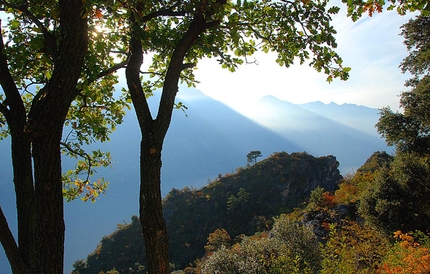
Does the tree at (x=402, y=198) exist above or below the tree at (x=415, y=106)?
below

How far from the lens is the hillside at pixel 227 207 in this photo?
51.0m

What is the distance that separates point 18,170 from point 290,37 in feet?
12.1

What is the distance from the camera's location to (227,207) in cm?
6009

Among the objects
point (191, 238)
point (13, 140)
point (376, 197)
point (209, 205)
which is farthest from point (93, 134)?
point (209, 205)

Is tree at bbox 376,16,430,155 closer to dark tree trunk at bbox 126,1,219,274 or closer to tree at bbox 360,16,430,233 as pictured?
tree at bbox 360,16,430,233

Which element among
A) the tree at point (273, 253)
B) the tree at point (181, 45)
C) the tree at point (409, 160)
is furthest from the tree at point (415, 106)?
the tree at point (181, 45)

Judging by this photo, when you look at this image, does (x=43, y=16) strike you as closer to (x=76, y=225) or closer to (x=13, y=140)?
(x=13, y=140)

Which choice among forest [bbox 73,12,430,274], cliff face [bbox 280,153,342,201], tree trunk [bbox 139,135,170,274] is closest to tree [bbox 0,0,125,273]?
tree trunk [bbox 139,135,170,274]

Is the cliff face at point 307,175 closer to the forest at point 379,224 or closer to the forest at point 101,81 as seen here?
the forest at point 379,224

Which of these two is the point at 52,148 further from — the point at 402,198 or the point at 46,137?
the point at 402,198

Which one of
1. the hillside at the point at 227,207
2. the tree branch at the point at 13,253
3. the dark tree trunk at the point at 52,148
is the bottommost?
the hillside at the point at 227,207

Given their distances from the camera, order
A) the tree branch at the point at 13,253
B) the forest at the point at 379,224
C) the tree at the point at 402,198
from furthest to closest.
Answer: the tree at the point at 402,198
the forest at the point at 379,224
the tree branch at the point at 13,253

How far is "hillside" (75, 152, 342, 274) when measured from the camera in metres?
51.0

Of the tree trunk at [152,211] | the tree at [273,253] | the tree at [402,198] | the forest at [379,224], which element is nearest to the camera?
the tree trunk at [152,211]
